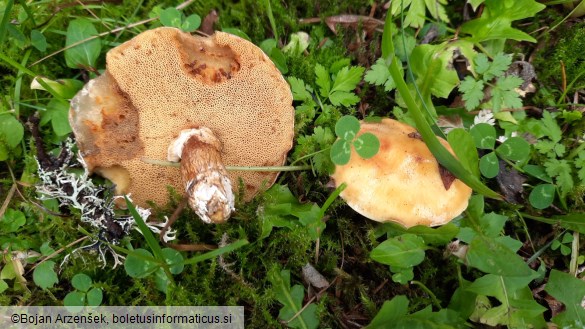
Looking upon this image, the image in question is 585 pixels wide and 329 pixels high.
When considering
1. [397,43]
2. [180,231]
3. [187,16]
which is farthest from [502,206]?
[187,16]

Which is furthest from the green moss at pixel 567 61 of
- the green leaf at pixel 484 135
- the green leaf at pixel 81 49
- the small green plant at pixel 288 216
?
the green leaf at pixel 81 49

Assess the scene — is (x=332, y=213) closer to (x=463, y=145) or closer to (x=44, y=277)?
(x=463, y=145)

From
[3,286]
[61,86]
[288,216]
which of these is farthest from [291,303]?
[61,86]

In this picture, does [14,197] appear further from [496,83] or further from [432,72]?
[496,83]

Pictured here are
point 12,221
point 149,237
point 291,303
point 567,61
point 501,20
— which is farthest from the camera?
point 567,61

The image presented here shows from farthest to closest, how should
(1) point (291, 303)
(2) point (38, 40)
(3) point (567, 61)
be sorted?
1. (3) point (567, 61)
2. (2) point (38, 40)
3. (1) point (291, 303)

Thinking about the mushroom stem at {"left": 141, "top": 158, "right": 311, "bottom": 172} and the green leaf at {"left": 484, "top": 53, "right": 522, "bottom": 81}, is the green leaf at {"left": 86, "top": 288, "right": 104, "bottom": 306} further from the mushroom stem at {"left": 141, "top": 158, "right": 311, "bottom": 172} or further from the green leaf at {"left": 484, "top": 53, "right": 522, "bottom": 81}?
the green leaf at {"left": 484, "top": 53, "right": 522, "bottom": 81}
